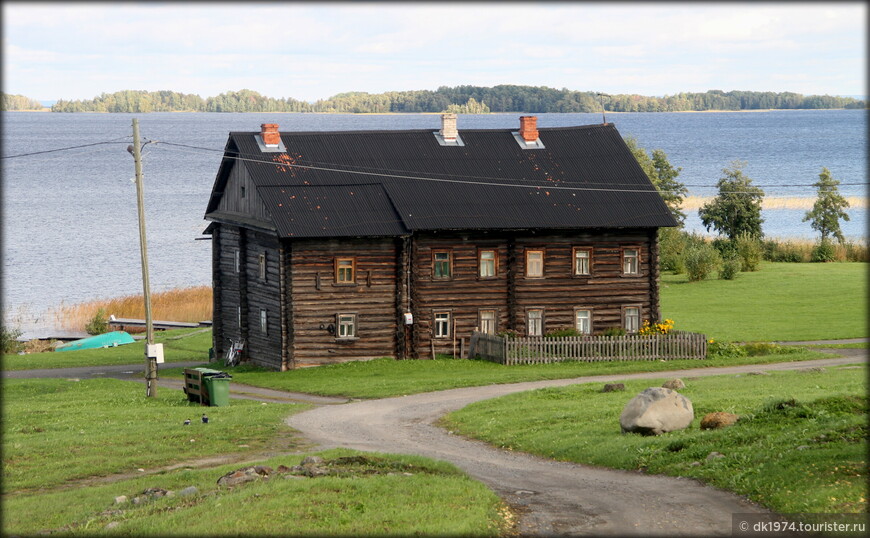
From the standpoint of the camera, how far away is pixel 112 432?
98.8 feet

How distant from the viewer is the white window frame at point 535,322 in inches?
1949

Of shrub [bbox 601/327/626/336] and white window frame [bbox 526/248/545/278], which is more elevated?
white window frame [bbox 526/248/545/278]

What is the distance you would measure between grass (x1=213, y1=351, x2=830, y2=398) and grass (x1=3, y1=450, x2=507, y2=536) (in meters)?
17.6

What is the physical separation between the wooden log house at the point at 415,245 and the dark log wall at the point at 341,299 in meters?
0.06

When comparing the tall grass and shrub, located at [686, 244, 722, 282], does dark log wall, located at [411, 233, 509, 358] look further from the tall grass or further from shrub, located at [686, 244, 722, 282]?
shrub, located at [686, 244, 722, 282]

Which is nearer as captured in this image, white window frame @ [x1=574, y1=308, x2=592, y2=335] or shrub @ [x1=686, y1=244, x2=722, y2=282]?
white window frame @ [x1=574, y1=308, x2=592, y2=335]

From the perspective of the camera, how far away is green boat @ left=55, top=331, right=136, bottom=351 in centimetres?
6006

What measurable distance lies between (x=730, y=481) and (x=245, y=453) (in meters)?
12.0

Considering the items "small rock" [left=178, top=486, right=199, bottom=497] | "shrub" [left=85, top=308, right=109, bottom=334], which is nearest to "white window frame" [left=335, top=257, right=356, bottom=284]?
"shrub" [left=85, top=308, right=109, bottom=334]

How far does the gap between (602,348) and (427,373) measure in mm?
7682

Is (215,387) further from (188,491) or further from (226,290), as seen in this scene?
(226,290)

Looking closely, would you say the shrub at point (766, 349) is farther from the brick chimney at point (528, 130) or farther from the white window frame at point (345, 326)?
the white window frame at point (345, 326)

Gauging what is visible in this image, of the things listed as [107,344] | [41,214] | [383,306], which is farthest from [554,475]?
[41,214]

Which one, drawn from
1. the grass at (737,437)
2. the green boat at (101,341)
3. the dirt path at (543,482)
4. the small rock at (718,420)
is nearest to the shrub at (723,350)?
the grass at (737,437)
